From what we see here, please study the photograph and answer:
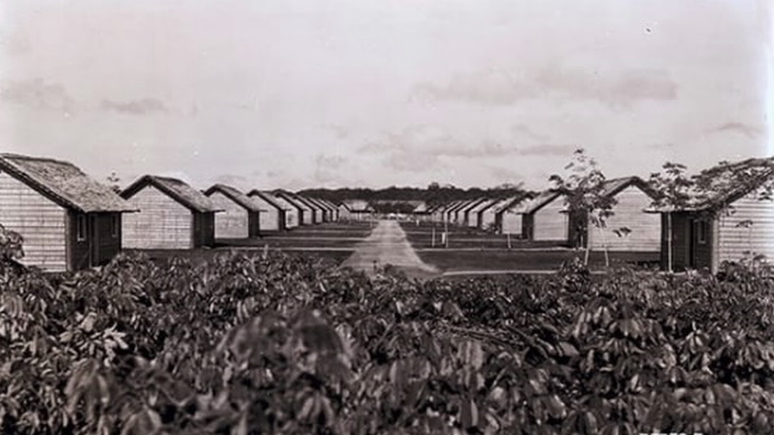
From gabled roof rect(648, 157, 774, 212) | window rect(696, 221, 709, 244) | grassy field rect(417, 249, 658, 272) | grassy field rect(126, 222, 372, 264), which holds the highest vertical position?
gabled roof rect(648, 157, 774, 212)

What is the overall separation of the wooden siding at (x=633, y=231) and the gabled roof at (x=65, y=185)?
9114 mm

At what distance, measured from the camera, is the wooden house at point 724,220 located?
622cm

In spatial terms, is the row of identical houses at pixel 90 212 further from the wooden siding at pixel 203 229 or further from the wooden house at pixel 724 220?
the wooden house at pixel 724 220

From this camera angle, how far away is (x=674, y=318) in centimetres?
244

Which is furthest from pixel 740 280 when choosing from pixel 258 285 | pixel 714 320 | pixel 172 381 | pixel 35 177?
pixel 35 177

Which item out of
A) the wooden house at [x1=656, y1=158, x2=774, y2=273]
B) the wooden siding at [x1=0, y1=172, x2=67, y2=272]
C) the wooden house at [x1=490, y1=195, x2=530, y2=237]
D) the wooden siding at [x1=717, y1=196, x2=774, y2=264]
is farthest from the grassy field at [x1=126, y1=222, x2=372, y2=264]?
the wooden siding at [x1=717, y1=196, x2=774, y2=264]

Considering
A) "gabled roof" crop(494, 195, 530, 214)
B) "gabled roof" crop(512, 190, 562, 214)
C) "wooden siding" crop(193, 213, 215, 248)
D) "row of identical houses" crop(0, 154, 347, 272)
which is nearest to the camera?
"row of identical houses" crop(0, 154, 347, 272)

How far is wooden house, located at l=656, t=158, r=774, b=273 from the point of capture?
622 centimetres

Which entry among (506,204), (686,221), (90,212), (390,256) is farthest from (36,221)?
(506,204)

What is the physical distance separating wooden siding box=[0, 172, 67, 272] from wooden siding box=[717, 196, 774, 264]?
22.6ft

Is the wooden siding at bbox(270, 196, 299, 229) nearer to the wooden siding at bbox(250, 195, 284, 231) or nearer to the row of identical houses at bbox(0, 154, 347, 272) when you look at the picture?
the wooden siding at bbox(250, 195, 284, 231)

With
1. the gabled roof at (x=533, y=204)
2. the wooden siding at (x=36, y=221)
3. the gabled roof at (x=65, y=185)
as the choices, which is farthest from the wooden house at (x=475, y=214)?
the wooden siding at (x=36, y=221)

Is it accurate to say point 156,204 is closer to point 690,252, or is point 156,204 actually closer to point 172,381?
point 690,252

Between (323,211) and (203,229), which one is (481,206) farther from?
(203,229)
